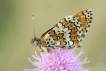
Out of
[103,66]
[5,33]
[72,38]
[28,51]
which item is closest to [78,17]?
[72,38]

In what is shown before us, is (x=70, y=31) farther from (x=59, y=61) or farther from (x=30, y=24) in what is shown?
(x=30, y=24)

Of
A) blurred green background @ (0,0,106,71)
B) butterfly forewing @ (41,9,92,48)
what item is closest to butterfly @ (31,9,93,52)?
butterfly forewing @ (41,9,92,48)

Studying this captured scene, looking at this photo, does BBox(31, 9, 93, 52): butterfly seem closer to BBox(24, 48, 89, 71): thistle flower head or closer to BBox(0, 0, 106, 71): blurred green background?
BBox(24, 48, 89, 71): thistle flower head

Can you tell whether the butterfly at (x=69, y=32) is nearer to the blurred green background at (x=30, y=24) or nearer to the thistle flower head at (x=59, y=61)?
the thistle flower head at (x=59, y=61)

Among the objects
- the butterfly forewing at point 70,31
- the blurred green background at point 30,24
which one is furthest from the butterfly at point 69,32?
the blurred green background at point 30,24

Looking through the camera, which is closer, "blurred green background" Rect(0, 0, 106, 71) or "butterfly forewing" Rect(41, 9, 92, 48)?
"butterfly forewing" Rect(41, 9, 92, 48)

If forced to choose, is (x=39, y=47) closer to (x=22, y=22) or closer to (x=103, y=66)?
(x=103, y=66)
